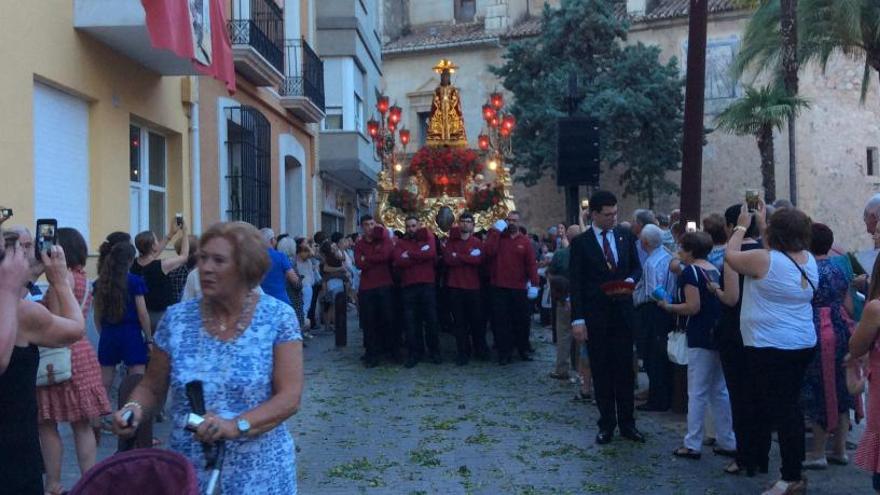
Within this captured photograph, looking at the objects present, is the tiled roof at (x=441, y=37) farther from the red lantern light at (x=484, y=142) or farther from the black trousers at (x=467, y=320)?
the black trousers at (x=467, y=320)

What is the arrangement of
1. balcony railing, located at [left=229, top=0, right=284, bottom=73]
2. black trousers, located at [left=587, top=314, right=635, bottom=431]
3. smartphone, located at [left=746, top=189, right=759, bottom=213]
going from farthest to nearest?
balcony railing, located at [left=229, top=0, right=284, bottom=73] < black trousers, located at [left=587, top=314, right=635, bottom=431] < smartphone, located at [left=746, top=189, right=759, bottom=213]

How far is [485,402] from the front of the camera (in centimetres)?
1098

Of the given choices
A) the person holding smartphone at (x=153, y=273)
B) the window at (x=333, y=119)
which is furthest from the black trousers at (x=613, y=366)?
the window at (x=333, y=119)

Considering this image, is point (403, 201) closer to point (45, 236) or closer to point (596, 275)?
point (596, 275)

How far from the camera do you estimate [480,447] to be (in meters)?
8.66

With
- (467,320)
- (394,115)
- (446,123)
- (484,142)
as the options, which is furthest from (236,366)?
(484,142)

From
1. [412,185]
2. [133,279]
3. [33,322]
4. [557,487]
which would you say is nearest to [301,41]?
[412,185]

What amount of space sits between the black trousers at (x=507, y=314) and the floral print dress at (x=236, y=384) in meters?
10.0

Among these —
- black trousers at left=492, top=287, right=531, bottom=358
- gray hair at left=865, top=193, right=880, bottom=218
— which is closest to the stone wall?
black trousers at left=492, top=287, right=531, bottom=358

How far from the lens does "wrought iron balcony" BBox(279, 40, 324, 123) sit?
20.6 metres

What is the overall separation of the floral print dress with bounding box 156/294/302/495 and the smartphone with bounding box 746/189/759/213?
14.2ft

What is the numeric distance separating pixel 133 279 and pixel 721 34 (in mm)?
33662

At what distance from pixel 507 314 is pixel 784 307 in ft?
24.4

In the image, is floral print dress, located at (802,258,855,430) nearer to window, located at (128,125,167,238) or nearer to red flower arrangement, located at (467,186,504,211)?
window, located at (128,125,167,238)
